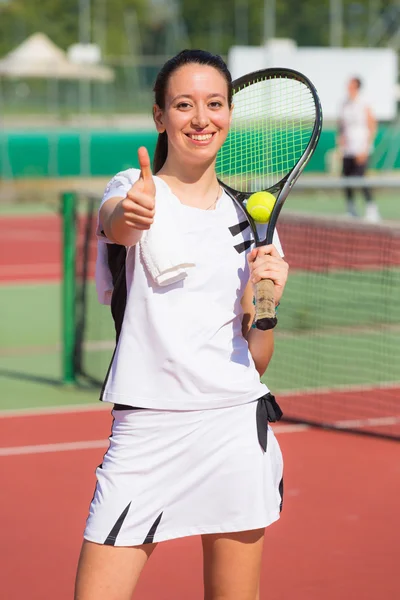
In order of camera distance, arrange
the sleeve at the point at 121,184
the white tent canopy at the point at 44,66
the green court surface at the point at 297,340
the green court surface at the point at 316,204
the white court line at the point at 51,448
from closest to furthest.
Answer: the sleeve at the point at 121,184 → the white court line at the point at 51,448 → the green court surface at the point at 297,340 → the green court surface at the point at 316,204 → the white tent canopy at the point at 44,66

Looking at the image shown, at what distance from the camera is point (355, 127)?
18.2 m

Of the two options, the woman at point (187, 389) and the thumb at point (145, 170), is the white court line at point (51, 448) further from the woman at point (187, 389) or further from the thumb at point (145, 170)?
the thumb at point (145, 170)

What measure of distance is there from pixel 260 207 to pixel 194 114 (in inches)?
12.1

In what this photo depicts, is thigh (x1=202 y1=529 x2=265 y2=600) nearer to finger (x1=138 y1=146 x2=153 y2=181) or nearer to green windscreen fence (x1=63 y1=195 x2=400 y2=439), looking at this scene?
finger (x1=138 y1=146 x2=153 y2=181)

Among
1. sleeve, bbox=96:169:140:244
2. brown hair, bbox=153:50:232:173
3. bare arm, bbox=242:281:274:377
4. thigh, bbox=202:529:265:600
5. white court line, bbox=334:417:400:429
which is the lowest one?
white court line, bbox=334:417:400:429

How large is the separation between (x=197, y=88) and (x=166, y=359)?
0.67 m

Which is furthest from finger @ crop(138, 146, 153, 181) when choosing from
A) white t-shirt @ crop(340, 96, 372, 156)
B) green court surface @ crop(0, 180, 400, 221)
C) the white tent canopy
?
the white tent canopy

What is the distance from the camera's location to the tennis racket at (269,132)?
336 centimetres

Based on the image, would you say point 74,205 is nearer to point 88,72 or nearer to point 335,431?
point 335,431

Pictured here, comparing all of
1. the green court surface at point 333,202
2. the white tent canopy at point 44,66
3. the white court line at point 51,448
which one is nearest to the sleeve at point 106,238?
the white court line at point 51,448

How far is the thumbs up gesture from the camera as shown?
2709 mm

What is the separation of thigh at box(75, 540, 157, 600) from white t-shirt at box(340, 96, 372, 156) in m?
15.7

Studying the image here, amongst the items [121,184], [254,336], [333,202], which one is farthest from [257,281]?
[333,202]

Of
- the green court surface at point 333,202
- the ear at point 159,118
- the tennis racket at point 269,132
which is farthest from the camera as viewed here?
the green court surface at point 333,202
